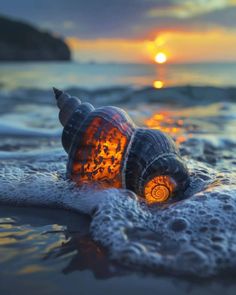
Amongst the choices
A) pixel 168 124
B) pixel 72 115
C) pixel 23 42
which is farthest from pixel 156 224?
pixel 23 42

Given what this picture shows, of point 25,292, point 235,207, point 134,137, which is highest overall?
point 134,137

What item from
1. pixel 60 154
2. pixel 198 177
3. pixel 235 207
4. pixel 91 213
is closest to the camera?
pixel 235 207

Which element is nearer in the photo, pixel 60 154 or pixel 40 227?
pixel 40 227

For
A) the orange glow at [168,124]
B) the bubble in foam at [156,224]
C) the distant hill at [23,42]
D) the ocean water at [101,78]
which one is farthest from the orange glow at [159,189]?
the distant hill at [23,42]

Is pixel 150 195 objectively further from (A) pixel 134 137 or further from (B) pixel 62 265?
(B) pixel 62 265

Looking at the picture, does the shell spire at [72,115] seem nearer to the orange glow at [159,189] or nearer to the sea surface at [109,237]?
the sea surface at [109,237]

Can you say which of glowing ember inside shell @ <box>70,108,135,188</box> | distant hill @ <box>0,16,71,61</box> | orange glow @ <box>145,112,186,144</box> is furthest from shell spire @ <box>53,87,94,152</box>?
distant hill @ <box>0,16,71,61</box>

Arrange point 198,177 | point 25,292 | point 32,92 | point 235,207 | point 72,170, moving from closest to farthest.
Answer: point 25,292, point 235,207, point 72,170, point 198,177, point 32,92

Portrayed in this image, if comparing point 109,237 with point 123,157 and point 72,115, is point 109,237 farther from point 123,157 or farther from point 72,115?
point 72,115

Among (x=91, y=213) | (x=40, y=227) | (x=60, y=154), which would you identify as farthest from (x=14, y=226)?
(x=60, y=154)

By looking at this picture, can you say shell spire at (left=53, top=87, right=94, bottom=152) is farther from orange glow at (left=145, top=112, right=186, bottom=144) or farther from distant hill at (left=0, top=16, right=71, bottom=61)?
distant hill at (left=0, top=16, right=71, bottom=61)
